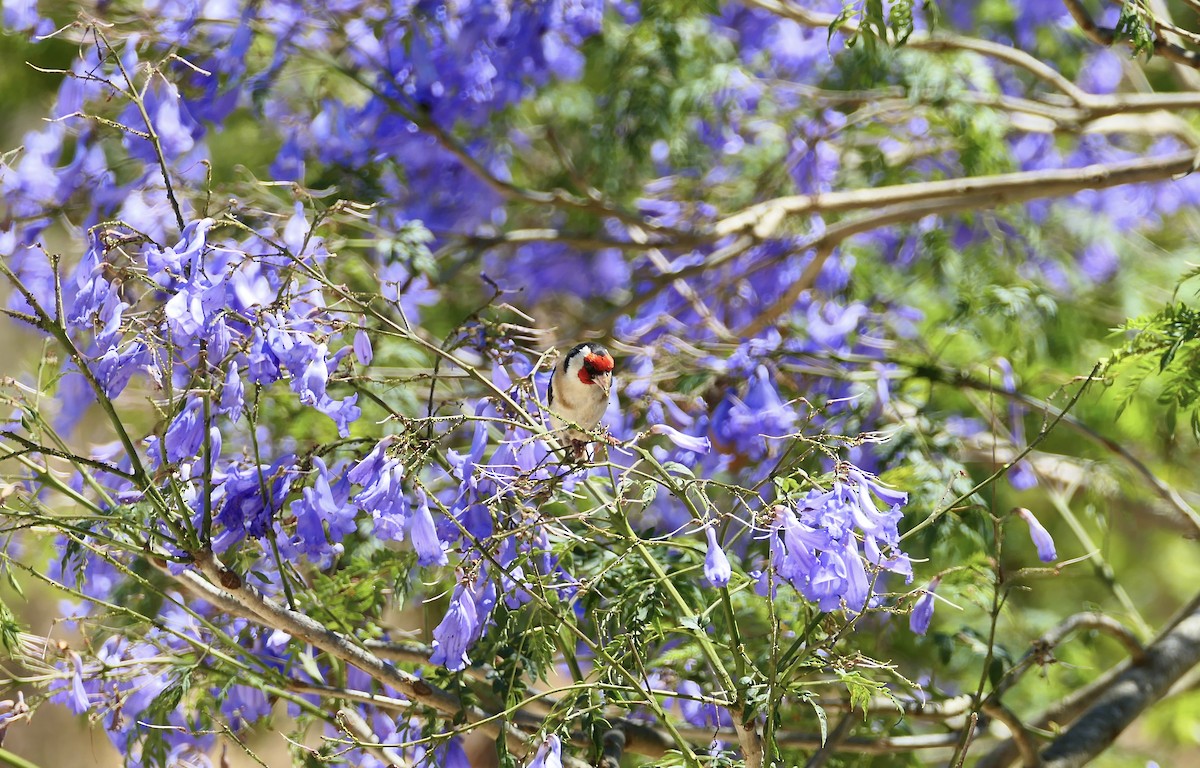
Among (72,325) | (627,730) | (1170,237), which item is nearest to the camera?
(72,325)

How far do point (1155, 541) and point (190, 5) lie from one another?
6094mm

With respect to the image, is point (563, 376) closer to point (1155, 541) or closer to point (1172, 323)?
point (1172, 323)

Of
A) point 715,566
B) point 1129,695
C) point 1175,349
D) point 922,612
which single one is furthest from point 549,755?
point 1129,695

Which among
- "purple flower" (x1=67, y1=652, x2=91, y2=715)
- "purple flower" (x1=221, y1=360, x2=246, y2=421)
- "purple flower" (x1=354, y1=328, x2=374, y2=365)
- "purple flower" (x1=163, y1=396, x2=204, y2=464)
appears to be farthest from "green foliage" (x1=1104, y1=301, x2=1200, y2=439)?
"purple flower" (x1=67, y1=652, x2=91, y2=715)

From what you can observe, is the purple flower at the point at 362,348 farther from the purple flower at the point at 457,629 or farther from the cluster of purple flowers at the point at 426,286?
the purple flower at the point at 457,629

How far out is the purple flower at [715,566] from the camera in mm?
1683

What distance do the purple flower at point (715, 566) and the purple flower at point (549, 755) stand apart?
1.34 ft

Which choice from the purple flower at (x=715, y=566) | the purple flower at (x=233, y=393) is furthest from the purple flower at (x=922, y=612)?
the purple flower at (x=233, y=393)

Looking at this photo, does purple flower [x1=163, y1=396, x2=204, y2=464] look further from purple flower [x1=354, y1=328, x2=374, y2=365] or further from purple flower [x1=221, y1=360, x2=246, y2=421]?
purple flower [x1=354, y1=328, x2=374, y2=365]

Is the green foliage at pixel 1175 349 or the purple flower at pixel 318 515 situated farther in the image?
the green foliage at pixel 1175 349

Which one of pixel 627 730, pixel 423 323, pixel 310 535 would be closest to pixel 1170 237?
pixel 423 323

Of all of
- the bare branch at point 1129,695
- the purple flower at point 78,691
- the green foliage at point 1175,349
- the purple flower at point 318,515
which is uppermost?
the green foliage at point 1175,349

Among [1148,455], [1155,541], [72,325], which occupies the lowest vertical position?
[1155,541]

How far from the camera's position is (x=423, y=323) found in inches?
197
